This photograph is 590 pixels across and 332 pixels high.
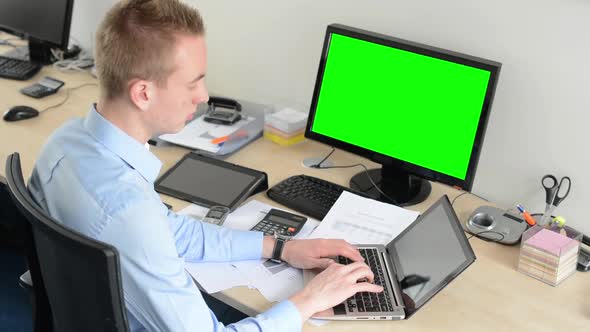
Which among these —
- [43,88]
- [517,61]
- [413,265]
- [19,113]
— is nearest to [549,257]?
[413,265]

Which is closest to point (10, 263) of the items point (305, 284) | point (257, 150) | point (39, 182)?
point (257, 150)

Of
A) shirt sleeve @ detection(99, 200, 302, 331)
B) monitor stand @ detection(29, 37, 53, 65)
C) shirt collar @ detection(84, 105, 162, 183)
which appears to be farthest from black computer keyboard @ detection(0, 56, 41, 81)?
shirt sleeve @ detection(99, 200, 302, 331)

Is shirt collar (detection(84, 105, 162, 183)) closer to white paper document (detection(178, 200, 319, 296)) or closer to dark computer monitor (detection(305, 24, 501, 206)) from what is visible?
white paper document (detection(178, 200, 319, 296))

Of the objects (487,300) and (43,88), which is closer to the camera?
(487,300)

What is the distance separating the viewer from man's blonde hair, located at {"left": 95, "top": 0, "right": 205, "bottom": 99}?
134 centimetres

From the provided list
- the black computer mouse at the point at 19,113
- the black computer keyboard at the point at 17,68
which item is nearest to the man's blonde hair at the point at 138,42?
the black computer mouse at the point at 19,113

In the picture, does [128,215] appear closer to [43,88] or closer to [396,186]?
[396,186]

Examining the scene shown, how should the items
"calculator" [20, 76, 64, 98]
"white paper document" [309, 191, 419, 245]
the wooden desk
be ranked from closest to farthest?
1. the wooden desk
2. "white paper document" [309, 191, 419, 245]
3. "calculator" [20, 76, 64, 98]

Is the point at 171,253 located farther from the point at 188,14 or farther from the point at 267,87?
the point at 267,87

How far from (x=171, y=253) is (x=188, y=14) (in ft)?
1.58

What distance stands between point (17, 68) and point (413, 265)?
194 centimetres

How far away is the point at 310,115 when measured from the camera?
6.86ft

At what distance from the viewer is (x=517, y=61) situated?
6.02 ft

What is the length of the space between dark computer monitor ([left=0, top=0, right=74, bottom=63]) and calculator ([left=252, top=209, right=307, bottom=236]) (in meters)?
1.31
